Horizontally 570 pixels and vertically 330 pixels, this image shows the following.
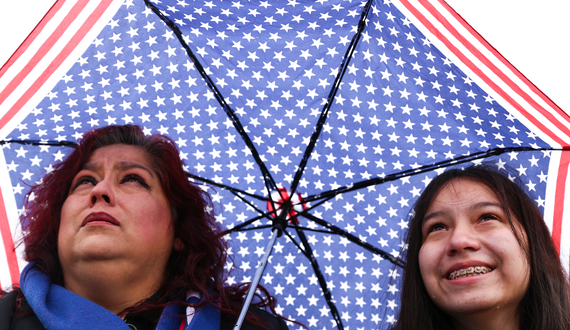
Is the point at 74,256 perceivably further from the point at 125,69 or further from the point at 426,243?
the point at 426,243

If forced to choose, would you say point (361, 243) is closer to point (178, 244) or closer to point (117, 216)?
point (178, 244)

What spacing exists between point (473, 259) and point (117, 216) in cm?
175

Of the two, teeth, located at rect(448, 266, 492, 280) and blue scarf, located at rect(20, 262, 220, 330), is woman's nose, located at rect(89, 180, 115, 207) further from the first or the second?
teeth, located at rect(448, 266, 492, 280)

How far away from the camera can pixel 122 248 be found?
2.99 meters

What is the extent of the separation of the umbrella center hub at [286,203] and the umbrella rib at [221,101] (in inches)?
2.0

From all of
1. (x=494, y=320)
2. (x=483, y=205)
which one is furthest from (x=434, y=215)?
(x=494, y=320)

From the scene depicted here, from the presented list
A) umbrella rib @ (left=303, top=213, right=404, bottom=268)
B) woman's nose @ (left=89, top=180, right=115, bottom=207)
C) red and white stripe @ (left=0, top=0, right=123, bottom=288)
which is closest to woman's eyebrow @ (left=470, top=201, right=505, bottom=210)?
umbrella rib @ (left=303, top=213, right=404, bottom=268)

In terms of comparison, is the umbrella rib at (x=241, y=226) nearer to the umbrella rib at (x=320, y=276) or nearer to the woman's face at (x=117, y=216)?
the umbrella rib at (x=320, y=276)

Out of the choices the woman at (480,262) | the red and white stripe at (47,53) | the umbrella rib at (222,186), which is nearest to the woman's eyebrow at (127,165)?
the umbrella rib at (222,186)

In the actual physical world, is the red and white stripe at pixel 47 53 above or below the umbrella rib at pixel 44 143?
above

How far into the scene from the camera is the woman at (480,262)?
277 cm

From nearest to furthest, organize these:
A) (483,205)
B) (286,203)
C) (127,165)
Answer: (483,205)
(127,165)
(286,203)

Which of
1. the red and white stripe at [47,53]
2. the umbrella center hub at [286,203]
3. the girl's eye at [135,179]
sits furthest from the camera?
the umbrella center hub at [286,203]

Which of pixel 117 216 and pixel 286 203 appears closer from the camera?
pixel 117 216
